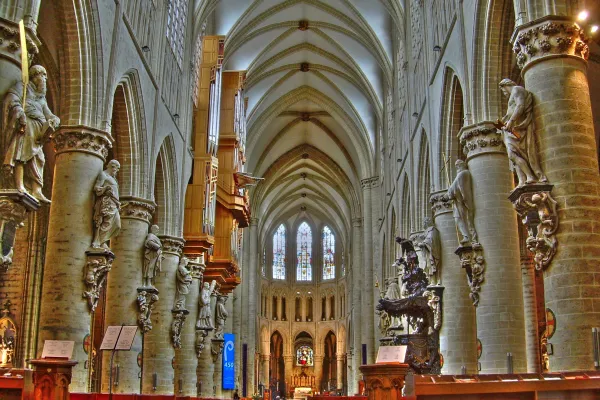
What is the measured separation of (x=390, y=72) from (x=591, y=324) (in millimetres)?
23471

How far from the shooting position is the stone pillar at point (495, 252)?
45.9 ft

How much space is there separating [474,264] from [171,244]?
38.8ft

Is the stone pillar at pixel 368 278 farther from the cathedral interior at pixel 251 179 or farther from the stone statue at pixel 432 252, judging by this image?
the stone statue at pixel 432 252

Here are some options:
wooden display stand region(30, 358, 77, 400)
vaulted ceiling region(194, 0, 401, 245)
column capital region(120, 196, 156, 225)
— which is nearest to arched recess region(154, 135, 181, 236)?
column capital region(120, 196, 156, 225)

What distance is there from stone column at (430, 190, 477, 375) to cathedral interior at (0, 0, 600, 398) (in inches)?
1.8

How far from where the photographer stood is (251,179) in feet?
103

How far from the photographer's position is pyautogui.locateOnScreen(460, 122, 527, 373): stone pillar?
13977 millimetres

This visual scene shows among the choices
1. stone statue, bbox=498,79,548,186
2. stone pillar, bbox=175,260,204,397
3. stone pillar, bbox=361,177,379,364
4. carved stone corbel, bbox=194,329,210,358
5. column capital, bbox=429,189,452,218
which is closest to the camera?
stone statue, bbox=498,79,548,186

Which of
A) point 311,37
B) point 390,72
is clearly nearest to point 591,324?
point 390,72

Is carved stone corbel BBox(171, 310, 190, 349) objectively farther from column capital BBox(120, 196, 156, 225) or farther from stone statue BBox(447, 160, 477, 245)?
stone statue BBox(447, 160, 477, 245)

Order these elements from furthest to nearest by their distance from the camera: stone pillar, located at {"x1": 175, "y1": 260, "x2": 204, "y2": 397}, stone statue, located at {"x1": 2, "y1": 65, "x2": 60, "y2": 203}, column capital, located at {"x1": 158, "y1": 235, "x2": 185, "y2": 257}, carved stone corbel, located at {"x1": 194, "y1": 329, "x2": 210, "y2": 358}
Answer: carved stone corbel, located at {"x1": 194, "y1": 329, "x2": 210, "y2": 358} < stone pillar, located at {"x1": 175, "y1": 260, "x2": 204, "y2": 397} < column capital, located at {"x1": 158, "y1": 235, "x2": 185, "y2": 257} < stone statue, located at {"x1": 2, "y1": 65, "x2": 60, "y2": 203}

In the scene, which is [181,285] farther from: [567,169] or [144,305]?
[567,169]

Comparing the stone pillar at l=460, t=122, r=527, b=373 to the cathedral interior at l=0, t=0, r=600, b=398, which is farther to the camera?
the stone pillar at l=460, t=122, r=527, b=373

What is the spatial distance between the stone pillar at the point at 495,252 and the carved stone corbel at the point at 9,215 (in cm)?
875
